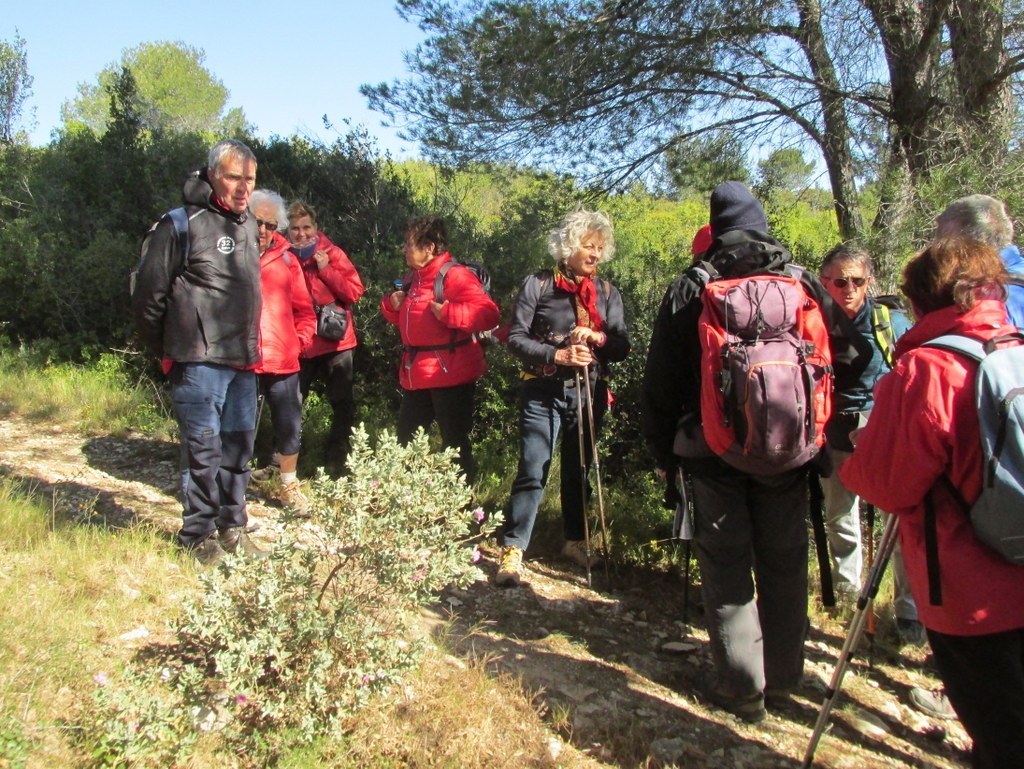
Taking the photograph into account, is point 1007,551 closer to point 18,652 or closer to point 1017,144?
point 18,652

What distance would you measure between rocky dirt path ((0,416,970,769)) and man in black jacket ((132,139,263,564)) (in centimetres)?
70

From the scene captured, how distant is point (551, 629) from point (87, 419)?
461 cm

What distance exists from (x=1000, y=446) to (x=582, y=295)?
2472mm

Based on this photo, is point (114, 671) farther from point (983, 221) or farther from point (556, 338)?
point (983, 221)

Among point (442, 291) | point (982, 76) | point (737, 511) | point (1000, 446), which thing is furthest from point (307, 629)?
point (982, 76)

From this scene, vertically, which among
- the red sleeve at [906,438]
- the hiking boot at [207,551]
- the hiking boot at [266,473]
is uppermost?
the red sleeve at [906,438]

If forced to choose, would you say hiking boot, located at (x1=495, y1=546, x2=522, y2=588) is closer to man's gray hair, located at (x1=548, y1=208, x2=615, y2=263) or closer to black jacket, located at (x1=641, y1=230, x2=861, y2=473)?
black jacket, located at (x1=641, y1=230, x2=861, y2=473)

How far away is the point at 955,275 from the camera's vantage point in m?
2.25

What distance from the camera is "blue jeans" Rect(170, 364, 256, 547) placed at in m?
3.57

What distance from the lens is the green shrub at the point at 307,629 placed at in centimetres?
225

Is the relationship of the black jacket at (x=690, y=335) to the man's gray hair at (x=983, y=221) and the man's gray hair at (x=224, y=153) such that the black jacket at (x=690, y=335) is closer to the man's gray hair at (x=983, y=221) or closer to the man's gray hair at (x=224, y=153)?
the man's gray hair at (x=983, y=221)

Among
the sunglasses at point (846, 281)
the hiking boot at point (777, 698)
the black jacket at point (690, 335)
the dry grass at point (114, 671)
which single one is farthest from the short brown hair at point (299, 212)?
the hiking boot at point (777, 698)

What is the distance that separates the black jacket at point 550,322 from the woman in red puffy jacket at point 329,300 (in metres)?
1.48

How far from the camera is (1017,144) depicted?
4.91 metres
